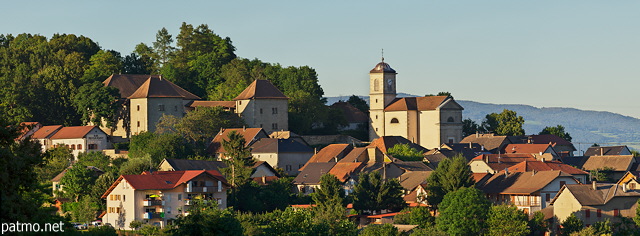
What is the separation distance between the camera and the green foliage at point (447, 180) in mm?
65188

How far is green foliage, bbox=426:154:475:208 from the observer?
214 feet

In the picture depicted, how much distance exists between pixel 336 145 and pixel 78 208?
23228 mm

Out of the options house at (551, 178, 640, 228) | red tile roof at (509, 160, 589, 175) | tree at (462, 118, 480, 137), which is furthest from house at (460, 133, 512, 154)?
house at (551, 178, 640, 228)

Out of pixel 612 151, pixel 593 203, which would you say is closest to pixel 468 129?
pixel 612 151

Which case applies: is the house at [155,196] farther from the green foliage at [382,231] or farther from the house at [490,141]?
the house at [490,141]

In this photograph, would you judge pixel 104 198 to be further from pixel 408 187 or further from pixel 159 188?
pixel 408 187

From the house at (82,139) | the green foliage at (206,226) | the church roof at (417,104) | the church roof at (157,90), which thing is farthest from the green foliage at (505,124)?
the green foliage at (206,226)

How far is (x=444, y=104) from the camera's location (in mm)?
91500

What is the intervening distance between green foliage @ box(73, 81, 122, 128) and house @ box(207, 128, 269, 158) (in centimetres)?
816

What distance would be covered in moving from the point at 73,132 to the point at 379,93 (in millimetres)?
25247

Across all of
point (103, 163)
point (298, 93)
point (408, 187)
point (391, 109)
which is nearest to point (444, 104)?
point (391, 109)

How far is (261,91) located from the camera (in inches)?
3447

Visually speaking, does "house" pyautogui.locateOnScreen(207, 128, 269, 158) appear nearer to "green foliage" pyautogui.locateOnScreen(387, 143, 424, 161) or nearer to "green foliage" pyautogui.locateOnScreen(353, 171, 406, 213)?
"green foliage" pyautogui.locateOnScreen(387, 143, 424, 161)

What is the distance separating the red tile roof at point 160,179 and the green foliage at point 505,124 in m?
39.6
